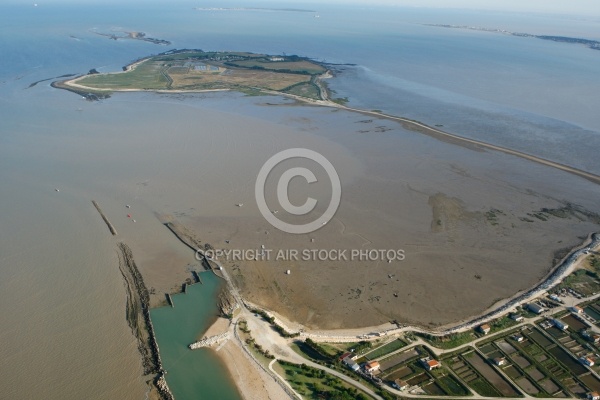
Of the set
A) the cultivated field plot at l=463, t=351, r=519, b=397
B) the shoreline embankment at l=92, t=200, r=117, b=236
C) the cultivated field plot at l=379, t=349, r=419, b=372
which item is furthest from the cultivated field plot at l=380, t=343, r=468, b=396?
the shoreline embankment at l=92, t=200, r=117, b=236

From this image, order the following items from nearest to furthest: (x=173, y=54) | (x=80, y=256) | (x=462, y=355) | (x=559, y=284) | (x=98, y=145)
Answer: (x=462, y=355) < (x=559, y=284) < (x=80, y=256) < (x=98, y=145) < (x=173, y=54)

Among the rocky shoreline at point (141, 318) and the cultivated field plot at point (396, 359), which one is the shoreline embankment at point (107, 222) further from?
the cultivated field plot at point (396, 359)

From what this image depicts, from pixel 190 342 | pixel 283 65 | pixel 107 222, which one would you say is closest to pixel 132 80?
pixel 283 65

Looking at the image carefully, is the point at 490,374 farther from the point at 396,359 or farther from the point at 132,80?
the point at 132,80

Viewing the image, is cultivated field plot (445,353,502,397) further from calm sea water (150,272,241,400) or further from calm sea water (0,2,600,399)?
calm sea water (0,2,600,399)

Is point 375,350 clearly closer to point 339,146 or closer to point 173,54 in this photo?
point 339,146

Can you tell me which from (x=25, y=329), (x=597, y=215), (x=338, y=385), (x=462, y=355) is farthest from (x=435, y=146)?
(x=25, y=329)

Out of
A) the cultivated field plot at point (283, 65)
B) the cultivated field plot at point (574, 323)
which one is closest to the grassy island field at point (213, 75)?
the cultivated field plot at point (283, 65)
